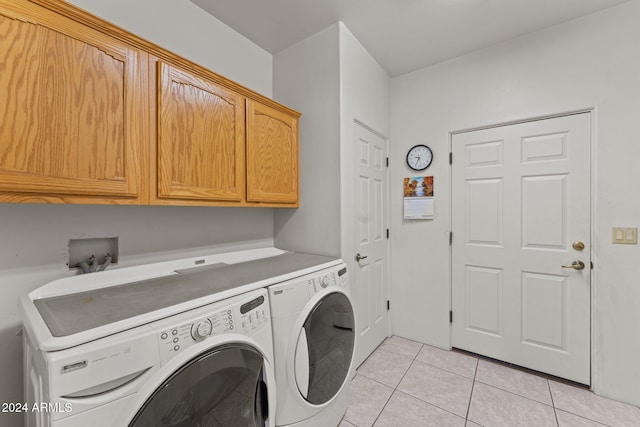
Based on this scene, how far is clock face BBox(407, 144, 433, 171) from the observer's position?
2.50 metres

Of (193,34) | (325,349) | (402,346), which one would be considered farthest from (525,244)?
(193,34)

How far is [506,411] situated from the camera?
66.5 inches

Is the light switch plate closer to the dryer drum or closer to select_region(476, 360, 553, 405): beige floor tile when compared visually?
select_region(476, 360, 553, 405): beige floor tile

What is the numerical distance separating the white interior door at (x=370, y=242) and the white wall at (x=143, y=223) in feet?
2.59

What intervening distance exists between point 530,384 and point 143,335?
2.55 meters

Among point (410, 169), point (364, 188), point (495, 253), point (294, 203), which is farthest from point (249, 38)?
point (495, 253)

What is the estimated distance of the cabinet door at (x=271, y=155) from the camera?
5.60ft

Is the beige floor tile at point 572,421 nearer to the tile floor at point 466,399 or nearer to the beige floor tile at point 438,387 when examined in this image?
the tile floor at point 466,399

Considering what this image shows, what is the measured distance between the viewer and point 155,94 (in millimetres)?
1248

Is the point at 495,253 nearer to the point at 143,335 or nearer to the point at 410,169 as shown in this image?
the point at 410,169

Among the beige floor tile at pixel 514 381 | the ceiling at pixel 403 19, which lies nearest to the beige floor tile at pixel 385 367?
the beige floor tile at pixel 514 381

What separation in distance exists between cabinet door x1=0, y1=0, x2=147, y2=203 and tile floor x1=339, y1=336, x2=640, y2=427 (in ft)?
6.14

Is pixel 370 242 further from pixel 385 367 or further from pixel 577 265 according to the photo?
pixel 577 265

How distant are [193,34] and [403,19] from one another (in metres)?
1.48
